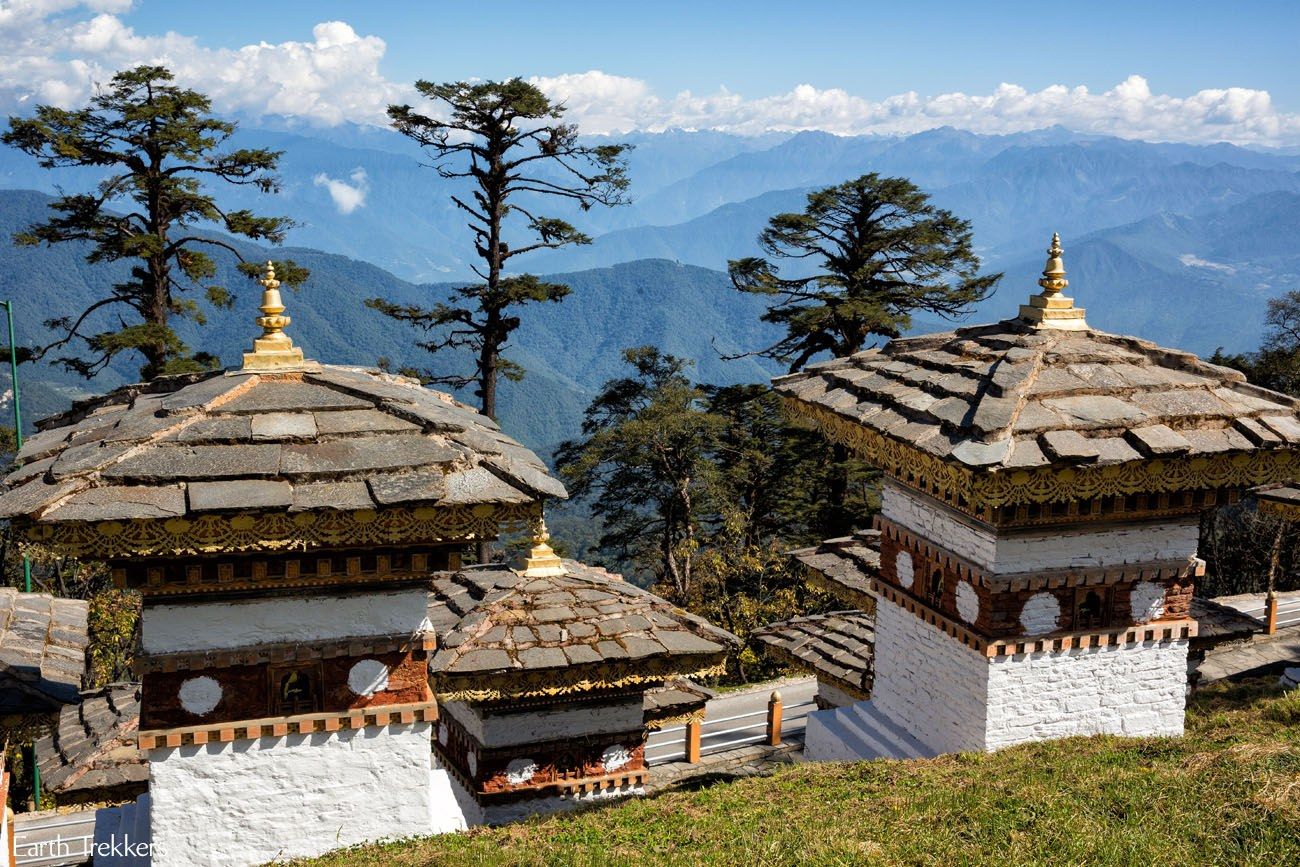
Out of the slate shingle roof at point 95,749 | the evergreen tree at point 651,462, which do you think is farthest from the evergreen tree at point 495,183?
the slate shingle roof at point 95,749

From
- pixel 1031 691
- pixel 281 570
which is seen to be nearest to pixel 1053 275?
pixel 1031 691

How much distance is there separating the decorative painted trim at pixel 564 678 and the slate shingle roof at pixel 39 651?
2494 millimetres

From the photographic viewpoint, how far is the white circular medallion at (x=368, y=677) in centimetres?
623

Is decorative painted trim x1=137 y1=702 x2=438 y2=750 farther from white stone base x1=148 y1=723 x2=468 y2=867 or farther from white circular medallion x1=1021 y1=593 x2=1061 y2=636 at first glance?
white circular medallion x1=1021 y1=593 x2=1061 y2=636

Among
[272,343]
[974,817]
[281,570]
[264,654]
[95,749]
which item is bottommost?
[95,749]

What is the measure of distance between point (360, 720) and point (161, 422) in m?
1.97

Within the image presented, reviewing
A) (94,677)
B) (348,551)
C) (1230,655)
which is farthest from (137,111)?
(1230,655)

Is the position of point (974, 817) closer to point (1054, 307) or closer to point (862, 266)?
point (1054, 307)

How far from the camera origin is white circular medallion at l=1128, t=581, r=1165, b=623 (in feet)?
25.4

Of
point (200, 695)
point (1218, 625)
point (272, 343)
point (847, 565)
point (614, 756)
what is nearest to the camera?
point (200, 695)

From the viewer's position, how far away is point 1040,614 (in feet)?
24.8

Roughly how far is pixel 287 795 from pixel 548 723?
2.80 metres

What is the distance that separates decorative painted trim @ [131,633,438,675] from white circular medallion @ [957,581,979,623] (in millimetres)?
3801

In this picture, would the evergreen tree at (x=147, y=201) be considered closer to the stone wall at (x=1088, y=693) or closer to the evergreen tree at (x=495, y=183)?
the evergreen tree at (x=495, y=183)
